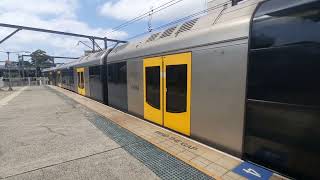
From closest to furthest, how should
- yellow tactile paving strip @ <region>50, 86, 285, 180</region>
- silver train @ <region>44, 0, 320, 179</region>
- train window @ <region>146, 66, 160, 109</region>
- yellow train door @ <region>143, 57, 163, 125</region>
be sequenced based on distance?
silver train @ <region>44, 0, 320, 179</region> → yellow tactile paving strip @ <region>50, 86, 285, 180</region> → yellow train door @ <region>143, 57, 163, 125</region> → train window @ <region>146, 66, 160, 109</region>

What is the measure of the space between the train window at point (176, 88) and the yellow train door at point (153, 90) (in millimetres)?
392

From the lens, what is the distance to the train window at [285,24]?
8.47 ft

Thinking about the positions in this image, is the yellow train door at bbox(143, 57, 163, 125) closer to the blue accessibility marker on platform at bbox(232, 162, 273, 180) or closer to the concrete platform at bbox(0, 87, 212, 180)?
the concrete platform at bbox(0, 87, 212, 180)

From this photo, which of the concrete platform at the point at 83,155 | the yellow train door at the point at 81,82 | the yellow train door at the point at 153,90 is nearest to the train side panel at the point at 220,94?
the concrete platform at the point at 83,155

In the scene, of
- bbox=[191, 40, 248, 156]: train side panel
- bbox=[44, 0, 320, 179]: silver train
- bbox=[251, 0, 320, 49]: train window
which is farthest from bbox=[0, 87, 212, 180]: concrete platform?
bbox=[251, 0, 320, 49]: train window

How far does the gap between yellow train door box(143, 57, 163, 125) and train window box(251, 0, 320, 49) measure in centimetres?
285

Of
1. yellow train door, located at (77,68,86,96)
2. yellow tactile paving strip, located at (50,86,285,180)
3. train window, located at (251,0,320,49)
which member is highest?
train window, located at (251,0,320,49)

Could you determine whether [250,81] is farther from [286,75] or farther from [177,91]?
[177,91]

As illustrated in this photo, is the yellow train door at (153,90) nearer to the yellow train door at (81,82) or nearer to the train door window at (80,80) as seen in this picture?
the yellow train door at (81,82)

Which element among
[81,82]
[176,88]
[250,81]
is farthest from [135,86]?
[81,82]

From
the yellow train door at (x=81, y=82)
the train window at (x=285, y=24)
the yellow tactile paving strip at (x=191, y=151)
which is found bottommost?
the yellow tactile paving strip at (x=191, y=151)

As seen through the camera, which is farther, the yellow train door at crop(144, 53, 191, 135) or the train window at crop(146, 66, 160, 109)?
the train window at crop(146, 66, 160, 109)

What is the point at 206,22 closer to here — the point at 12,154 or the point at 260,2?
the point at 260,2

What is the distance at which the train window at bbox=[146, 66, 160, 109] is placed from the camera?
5.84 meters
